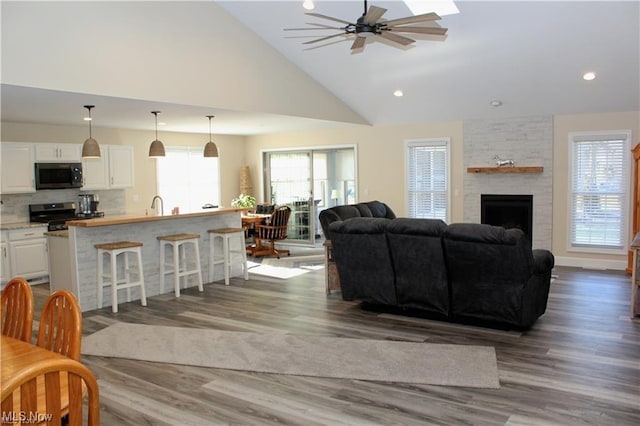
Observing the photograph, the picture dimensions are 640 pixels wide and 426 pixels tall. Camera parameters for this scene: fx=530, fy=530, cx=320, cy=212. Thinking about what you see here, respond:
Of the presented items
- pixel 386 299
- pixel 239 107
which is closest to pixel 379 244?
pixel 386 299

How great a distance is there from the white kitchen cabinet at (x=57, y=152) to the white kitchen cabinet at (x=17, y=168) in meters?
0.11

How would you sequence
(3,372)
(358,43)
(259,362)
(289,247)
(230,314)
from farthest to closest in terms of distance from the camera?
(289,247), (230,314), (358,43), (259,362), (3,372)

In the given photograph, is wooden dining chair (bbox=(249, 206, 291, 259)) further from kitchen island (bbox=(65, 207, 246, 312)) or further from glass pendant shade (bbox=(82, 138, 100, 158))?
glass pendant shade (bbox=(82, 138, 100, 158))

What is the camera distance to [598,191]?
8047 mm

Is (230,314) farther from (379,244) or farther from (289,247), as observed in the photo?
(289,247)

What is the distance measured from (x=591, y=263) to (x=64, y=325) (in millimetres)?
7881

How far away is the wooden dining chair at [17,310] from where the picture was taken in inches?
99.2

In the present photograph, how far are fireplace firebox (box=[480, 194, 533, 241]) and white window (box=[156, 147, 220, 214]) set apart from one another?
5.25 m

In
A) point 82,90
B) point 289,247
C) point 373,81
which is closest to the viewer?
point 82,90

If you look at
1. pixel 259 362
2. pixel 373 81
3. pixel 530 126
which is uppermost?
pixel 373 81

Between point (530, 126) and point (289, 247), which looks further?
point (289, 247)

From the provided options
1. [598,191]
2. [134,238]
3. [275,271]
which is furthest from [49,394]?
[598,191]

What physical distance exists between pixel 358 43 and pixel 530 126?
465 centimetres

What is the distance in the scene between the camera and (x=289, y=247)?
11.0 meters
